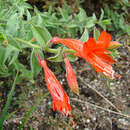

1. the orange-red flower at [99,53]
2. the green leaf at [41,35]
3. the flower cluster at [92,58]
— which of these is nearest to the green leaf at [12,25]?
the green leaf at [41,35]

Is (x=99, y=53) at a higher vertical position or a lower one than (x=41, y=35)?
lower

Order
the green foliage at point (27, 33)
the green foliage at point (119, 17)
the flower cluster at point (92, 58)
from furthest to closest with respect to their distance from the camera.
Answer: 1. the green foliage at point (119, 17)
2. the green foliage at point (27, 33)
3. the flower cluster at point (92, 58)

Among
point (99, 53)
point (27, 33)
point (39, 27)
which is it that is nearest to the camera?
point (99, 53)

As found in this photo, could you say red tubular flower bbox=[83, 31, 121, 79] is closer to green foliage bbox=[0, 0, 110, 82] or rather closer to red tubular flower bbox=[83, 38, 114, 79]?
red tubular flower bbox=[83, 38, 114, 79]

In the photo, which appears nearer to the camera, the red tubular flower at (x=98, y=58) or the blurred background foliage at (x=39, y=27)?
the red tubular flower at (x=98, y=58)

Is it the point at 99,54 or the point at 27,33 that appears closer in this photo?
the point at 99,54

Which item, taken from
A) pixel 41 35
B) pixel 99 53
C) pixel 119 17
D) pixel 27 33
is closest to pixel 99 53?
pixel 99 53

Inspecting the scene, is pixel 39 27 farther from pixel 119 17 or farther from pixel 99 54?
pixel 119 17

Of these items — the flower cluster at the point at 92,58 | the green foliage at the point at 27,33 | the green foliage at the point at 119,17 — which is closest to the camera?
the flower cluster at the point at 92,58

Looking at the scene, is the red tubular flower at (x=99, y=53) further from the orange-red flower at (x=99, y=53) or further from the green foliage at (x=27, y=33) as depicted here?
the green foliage at (x=27, y=33)

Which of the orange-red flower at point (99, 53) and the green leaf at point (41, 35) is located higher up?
the green leaf at point (41, 35)

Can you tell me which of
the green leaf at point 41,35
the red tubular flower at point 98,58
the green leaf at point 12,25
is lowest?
the red tubular flower at point 98,58

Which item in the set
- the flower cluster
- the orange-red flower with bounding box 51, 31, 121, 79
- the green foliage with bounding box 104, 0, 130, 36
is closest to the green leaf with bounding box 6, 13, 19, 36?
the flower cluster
